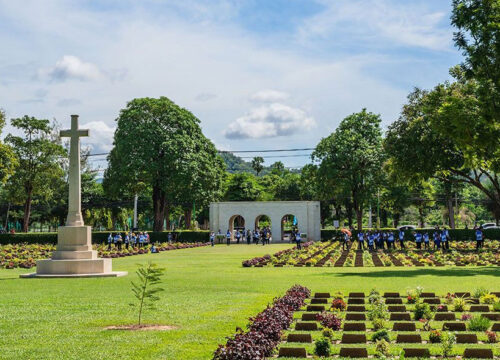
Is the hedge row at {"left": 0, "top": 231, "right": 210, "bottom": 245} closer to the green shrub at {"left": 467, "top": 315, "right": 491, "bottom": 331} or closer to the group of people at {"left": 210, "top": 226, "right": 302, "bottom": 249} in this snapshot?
the group of people at {"left": 210, "top": 226, "right": 302, "bottom": 249}

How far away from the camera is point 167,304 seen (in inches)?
571

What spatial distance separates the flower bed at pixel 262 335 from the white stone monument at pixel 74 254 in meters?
11.2

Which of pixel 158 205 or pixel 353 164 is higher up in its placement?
pixel 353 164

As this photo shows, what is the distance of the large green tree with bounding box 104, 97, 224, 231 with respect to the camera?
5497 centimetres

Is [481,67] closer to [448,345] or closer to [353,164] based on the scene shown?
[448,345]

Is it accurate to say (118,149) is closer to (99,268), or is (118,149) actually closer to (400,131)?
(400,131)

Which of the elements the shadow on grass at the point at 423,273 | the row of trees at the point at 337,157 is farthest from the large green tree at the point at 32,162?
the shadow on grass at the point at 423,273

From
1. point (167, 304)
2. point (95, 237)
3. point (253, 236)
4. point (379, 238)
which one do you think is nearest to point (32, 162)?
point (95, 237)

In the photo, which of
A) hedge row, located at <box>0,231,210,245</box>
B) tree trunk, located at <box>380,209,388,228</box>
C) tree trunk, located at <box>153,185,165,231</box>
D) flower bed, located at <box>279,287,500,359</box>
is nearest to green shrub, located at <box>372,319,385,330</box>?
flower bed, located at <box>279,287,500,359</box>

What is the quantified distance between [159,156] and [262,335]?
4835 centimetres

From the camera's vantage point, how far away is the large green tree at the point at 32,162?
60594 millimetres

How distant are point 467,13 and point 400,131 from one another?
17.5 meters

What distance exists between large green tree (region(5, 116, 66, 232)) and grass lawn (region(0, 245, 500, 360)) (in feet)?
125

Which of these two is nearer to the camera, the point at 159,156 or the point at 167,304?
the point at 167,304
